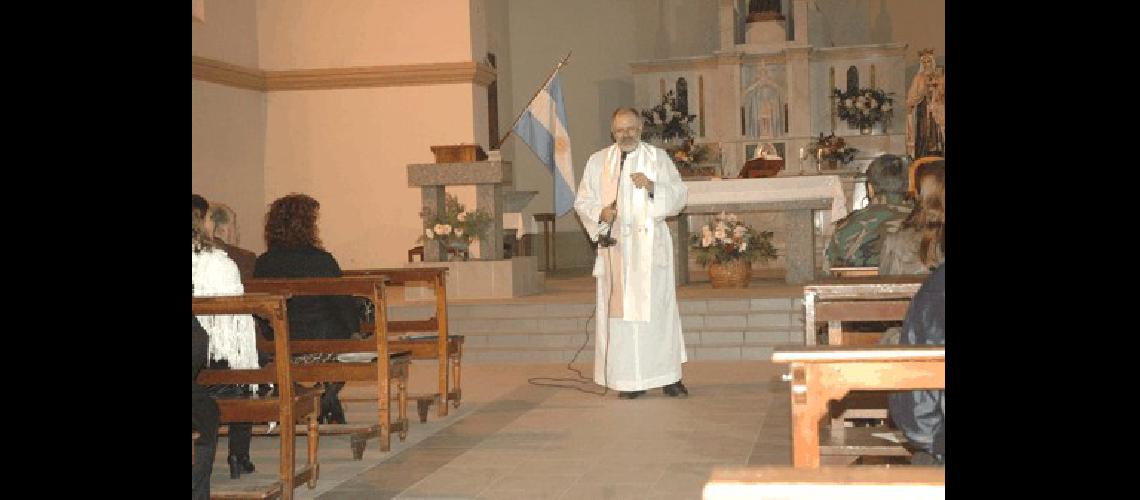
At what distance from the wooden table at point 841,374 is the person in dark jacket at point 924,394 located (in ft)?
0.80

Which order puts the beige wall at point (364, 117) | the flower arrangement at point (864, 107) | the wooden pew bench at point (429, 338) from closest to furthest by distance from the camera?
the wooden pew bench at point (429, 338) < the beige wall at point (364, 117) < the flower arrangement at point (864, 107)

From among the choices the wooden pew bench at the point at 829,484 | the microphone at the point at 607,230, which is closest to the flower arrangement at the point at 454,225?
the microphone at the point at 607,230

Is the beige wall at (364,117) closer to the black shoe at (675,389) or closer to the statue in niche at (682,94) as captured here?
the statue in niche at (682,94)

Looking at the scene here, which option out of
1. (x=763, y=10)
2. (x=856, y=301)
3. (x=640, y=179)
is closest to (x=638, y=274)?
(x=640, y=179)

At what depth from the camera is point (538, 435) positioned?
21.8 feet

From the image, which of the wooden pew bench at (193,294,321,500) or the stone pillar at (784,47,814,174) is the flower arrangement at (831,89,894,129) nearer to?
the stone pillar at (784,47,814,174)

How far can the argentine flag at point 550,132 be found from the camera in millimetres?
12766
